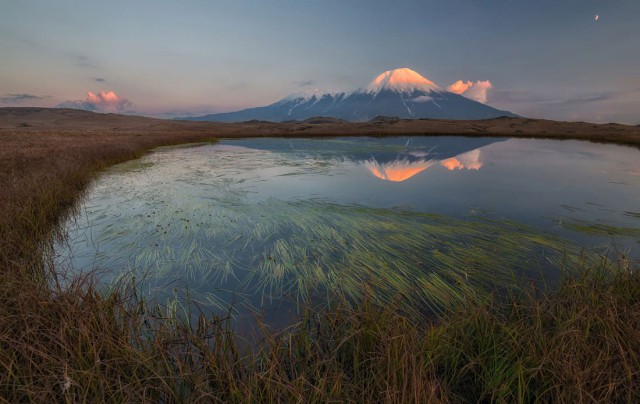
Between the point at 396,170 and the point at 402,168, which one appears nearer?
the point at 396,170

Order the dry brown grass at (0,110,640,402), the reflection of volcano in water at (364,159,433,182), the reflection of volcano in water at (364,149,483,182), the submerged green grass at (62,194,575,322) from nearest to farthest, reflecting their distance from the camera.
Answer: the dry brown grass at (0,110,640,402)
the submerged green grass at (62,194,575,322)
the reflection of volcano in water at (364,159,433,182)
the reflection of volcano in water at (364,149,483,182)

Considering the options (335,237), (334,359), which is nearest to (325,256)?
(335,237)

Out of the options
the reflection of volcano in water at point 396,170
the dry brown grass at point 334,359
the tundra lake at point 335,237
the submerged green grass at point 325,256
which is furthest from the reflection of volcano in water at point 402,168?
the dry brown grass at point 334,359

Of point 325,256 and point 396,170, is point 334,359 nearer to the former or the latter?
point 325,256

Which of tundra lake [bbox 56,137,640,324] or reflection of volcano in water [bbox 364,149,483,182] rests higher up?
reflection of volcano in water [bbox 364,149,483,182]

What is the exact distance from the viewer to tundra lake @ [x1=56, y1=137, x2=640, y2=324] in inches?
236

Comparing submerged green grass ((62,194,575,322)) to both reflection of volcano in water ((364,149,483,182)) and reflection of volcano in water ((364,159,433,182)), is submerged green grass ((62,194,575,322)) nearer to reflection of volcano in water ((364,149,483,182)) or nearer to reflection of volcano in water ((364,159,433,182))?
reflection of volcano in water ((364,159,433,182))

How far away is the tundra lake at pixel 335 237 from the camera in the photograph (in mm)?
5988

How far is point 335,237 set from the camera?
8867 millimetres

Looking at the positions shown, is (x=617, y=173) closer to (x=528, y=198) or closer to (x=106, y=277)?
(x=528, y=198)

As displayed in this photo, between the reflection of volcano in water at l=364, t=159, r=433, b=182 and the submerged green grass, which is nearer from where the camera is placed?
the submerged green grass

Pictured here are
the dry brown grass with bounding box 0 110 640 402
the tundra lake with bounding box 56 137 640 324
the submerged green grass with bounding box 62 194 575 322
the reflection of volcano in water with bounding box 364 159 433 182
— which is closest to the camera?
the dry brown grass with bounding box 0 110 640 402

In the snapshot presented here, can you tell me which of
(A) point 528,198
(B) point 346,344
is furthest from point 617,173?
(B) point 346,344

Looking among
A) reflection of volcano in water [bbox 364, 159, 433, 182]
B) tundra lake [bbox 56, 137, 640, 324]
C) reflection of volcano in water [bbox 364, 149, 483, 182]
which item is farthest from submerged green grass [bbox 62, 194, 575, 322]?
reflection of volcano in water [bbox 364, 149, 483, 182]
